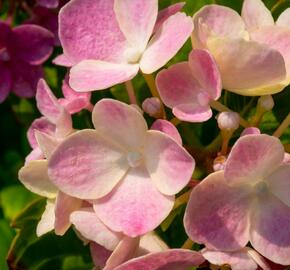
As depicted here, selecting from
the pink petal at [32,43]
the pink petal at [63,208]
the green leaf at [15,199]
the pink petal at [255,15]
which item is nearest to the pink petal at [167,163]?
the pink petal at [63,208]

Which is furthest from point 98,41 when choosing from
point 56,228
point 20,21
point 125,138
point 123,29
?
point 20,21

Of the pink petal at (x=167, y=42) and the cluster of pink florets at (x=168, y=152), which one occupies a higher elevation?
the pink petal at (x=167, y=42)

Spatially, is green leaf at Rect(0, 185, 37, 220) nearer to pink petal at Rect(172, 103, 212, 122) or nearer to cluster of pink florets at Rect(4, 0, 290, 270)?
cluster of pink florets at Rect(4, 0, 290, 270)

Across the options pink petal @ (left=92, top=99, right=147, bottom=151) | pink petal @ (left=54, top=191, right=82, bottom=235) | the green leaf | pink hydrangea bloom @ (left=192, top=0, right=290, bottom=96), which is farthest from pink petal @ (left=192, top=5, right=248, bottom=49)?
the green leaf

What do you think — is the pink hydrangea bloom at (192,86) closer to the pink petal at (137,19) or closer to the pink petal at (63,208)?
the pink petal at (137,19)

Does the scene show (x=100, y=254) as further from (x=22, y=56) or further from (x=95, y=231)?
(x=22, y=56)

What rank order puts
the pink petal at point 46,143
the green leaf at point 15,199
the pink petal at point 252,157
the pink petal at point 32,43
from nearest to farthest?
the pink petal at point 252,157 → the pink petal at point 46,143 → the pink petal at point 32,43 → the green leaf at point 15,199

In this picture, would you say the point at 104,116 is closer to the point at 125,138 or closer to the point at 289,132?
the point at 125,138
